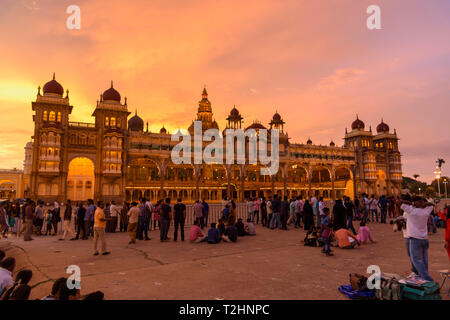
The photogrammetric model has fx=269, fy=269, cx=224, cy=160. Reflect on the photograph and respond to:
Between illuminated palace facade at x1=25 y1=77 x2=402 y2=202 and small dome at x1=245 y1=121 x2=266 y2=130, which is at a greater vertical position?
small dome at x1=245 y1=121 x2=266 y2=130

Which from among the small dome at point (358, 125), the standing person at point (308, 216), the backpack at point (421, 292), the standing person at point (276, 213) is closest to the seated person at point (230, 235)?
the standing person at point (276, 213)

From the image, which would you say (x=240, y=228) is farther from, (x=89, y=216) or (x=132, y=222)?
(x=89, y=216)

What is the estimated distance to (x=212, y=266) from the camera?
7695 mm

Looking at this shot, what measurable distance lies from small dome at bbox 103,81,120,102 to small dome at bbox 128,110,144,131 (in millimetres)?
13549

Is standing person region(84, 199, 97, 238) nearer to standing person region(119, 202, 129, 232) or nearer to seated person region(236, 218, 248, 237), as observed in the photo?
standing person region(119, 202, 129, 232)

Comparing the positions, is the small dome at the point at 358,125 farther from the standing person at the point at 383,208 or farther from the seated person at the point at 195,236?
the seated person at the point at 195,236

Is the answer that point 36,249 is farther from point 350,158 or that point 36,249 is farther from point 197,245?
point 350,158

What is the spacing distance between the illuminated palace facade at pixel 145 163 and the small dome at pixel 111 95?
3 centimetres

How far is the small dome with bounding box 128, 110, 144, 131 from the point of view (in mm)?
59438

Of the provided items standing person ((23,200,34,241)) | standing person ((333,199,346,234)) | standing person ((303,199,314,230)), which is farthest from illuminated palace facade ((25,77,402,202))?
standing person ((333,199,346,234))

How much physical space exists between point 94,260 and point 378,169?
74.2m

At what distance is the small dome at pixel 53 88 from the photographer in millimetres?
41219

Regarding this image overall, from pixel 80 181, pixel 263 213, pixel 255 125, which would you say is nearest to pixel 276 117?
pixel 255 125
